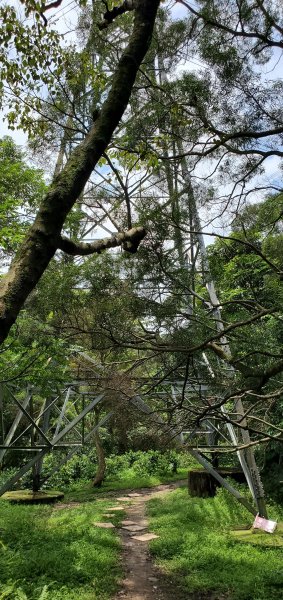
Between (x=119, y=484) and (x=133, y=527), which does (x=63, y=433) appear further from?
(x=119, y=484)

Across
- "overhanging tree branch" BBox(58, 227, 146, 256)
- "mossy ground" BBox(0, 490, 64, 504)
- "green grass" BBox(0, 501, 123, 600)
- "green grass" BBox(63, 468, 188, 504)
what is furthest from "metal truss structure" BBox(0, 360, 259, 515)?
"overhanging tree branch" BBox(58, 227, 146, 256)

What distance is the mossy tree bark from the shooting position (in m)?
1.77

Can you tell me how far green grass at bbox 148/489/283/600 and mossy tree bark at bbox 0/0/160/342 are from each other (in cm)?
509

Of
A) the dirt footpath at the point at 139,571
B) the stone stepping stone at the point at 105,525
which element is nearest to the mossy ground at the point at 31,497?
the dirt footpath at the point at 139,571

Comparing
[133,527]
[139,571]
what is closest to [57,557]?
[139,571]

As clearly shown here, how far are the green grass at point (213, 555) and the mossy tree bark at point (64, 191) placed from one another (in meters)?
5.09

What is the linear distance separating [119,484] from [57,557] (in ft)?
30.6

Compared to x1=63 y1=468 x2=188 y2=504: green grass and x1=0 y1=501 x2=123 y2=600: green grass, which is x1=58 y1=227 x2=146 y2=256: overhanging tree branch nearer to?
x1=0 y1=501 x2=123 y2=600: green grass

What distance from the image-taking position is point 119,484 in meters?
15.1

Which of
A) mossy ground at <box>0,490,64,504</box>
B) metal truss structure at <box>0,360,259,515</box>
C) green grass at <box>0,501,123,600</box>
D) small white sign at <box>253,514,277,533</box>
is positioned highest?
metal truss structure at <box>0,360,259,515</box>

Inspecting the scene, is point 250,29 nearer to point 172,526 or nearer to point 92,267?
point 92,267

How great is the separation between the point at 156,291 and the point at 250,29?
9.82 feet

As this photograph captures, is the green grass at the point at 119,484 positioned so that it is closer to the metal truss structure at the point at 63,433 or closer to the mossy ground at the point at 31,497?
the mossy ground at the point at 31,497

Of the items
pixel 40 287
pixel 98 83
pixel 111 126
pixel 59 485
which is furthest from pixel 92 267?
pixel 59 485
